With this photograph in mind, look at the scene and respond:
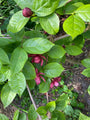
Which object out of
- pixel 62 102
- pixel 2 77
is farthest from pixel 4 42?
pixel 62 102

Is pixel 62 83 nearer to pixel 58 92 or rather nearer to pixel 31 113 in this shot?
pixel 58 92

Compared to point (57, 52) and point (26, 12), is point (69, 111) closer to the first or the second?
point (57, 52)

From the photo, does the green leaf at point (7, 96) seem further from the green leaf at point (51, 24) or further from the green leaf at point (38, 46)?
the green leaf at point (51, 24)

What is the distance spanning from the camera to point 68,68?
2316mm

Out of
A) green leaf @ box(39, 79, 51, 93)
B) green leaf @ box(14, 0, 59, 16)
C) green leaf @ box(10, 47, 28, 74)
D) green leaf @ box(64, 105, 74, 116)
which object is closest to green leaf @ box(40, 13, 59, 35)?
green leaf @ box(14, 0, 59, 16)

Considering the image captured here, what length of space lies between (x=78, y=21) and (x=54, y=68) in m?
0.31

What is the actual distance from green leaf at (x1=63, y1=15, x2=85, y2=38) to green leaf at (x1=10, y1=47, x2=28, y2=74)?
0.70ft

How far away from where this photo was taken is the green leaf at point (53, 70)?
31.1 inches

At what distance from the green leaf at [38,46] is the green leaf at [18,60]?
3 cm

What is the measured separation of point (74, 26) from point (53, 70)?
312 mm

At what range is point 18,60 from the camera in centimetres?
62

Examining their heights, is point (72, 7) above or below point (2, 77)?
above

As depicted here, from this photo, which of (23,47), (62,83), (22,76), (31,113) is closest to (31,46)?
(23,47)

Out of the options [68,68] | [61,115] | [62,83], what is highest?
[61,115]
